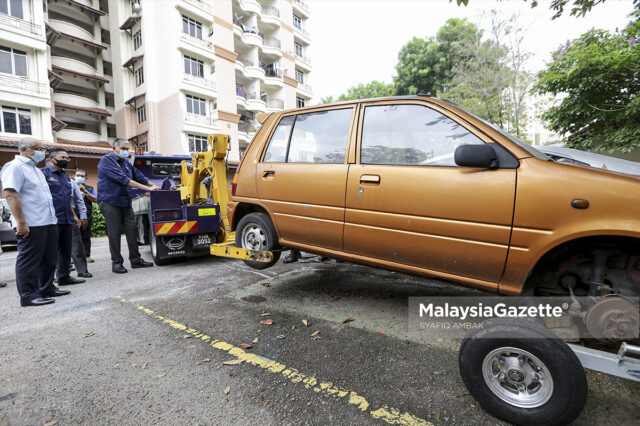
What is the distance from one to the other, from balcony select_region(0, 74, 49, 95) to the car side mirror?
2076cm

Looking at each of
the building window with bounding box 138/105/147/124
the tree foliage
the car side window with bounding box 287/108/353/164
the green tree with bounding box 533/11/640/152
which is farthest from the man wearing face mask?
the building window with bounding box 138/105/147/124

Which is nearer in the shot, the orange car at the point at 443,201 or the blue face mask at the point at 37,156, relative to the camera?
the orange car at the point at 443,201

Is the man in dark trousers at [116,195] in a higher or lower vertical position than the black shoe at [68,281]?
higher

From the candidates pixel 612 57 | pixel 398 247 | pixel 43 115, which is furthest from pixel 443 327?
pixel 43 115

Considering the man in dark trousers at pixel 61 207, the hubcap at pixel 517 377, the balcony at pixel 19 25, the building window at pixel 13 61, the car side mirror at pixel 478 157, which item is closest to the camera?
the hubcap at pixel 517 377

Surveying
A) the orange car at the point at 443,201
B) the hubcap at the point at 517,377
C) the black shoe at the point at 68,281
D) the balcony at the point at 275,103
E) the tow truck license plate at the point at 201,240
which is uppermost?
the balcony at the point at 275,103

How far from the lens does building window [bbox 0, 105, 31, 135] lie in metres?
14.5

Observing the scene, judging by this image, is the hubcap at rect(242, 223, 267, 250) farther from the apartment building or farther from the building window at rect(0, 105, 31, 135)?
the building window at rect(0, 105, 31, 135)

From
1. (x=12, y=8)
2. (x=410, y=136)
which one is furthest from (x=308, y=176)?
(x=12, y=8)

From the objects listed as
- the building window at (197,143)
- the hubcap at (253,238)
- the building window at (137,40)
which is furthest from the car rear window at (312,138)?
the building window at (137,40)

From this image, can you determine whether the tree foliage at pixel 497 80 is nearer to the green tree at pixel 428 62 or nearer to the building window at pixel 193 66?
the green tree at pixel 428 62

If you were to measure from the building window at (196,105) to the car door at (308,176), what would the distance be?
703 inches

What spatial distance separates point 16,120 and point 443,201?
21.0 meters

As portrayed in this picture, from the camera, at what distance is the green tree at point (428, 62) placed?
1897cm
